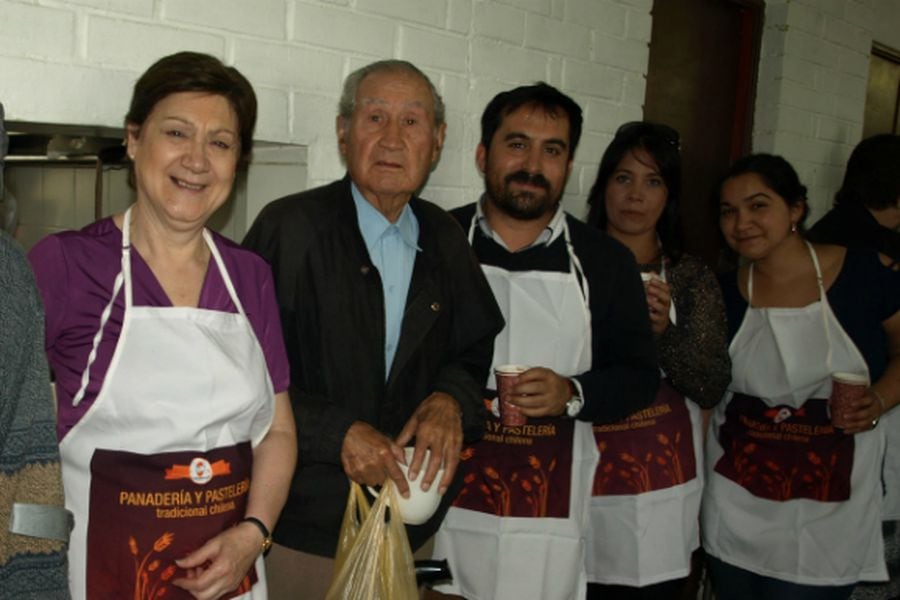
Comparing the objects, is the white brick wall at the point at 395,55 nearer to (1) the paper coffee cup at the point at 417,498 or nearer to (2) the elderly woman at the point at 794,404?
(2) the elderly woman at the point at 794,404

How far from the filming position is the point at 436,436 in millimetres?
1597

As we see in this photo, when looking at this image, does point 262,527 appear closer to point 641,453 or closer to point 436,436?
point 436,436

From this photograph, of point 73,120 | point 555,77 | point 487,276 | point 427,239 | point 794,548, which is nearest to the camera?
point 73,120

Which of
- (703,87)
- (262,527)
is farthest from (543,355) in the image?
(703,87)

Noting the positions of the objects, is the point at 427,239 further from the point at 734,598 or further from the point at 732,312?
the point at 734,598

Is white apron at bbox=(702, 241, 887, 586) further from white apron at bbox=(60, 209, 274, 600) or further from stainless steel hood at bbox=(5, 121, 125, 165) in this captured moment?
stainless steel hood at bbox=(5, 121, 125, 165)

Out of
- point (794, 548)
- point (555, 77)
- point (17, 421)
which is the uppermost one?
point (555, 77)

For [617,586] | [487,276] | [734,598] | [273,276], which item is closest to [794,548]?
[734,598]

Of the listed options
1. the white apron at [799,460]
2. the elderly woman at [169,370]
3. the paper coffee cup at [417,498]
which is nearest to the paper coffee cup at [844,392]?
the white apron at [799,460]

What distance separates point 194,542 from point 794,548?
1804 mm

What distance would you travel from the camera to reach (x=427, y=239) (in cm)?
180

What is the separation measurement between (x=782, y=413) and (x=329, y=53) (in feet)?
5.23

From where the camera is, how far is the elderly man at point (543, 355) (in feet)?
6.43

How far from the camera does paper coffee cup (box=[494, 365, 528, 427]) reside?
70.8 inches
